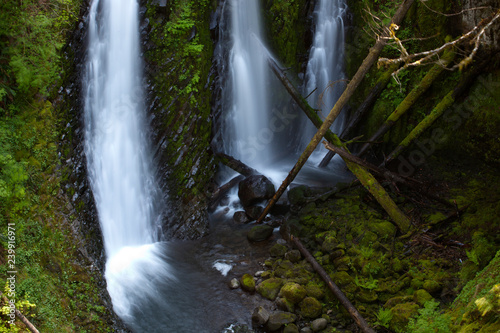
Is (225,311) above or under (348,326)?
above

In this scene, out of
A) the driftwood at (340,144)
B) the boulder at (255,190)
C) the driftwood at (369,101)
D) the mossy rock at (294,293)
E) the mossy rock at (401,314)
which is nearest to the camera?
the mossy rock at (401,314)

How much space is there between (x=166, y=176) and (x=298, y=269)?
4235 millimetres

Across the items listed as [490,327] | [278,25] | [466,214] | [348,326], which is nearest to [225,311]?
[348,326]

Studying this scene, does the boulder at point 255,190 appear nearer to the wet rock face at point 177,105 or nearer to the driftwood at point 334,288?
the wet rock face at point 177,105

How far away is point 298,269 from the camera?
7.25m

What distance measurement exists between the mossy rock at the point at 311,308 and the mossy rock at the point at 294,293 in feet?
0.36

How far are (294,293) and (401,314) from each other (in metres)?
1.93

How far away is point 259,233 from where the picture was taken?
859 cm

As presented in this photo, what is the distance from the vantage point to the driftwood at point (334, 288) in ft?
17.8

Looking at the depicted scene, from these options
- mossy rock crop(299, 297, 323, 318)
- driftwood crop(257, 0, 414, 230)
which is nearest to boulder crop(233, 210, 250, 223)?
driftwood crop(257, 0, 414, 230)

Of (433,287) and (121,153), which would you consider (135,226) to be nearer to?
(121,153)

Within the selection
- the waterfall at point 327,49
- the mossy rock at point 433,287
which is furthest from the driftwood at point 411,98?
the mossy rock at point 433,287

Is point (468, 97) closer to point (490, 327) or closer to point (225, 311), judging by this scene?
point (490, 327)

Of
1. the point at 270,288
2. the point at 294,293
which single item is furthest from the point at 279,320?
the point at 270,288
